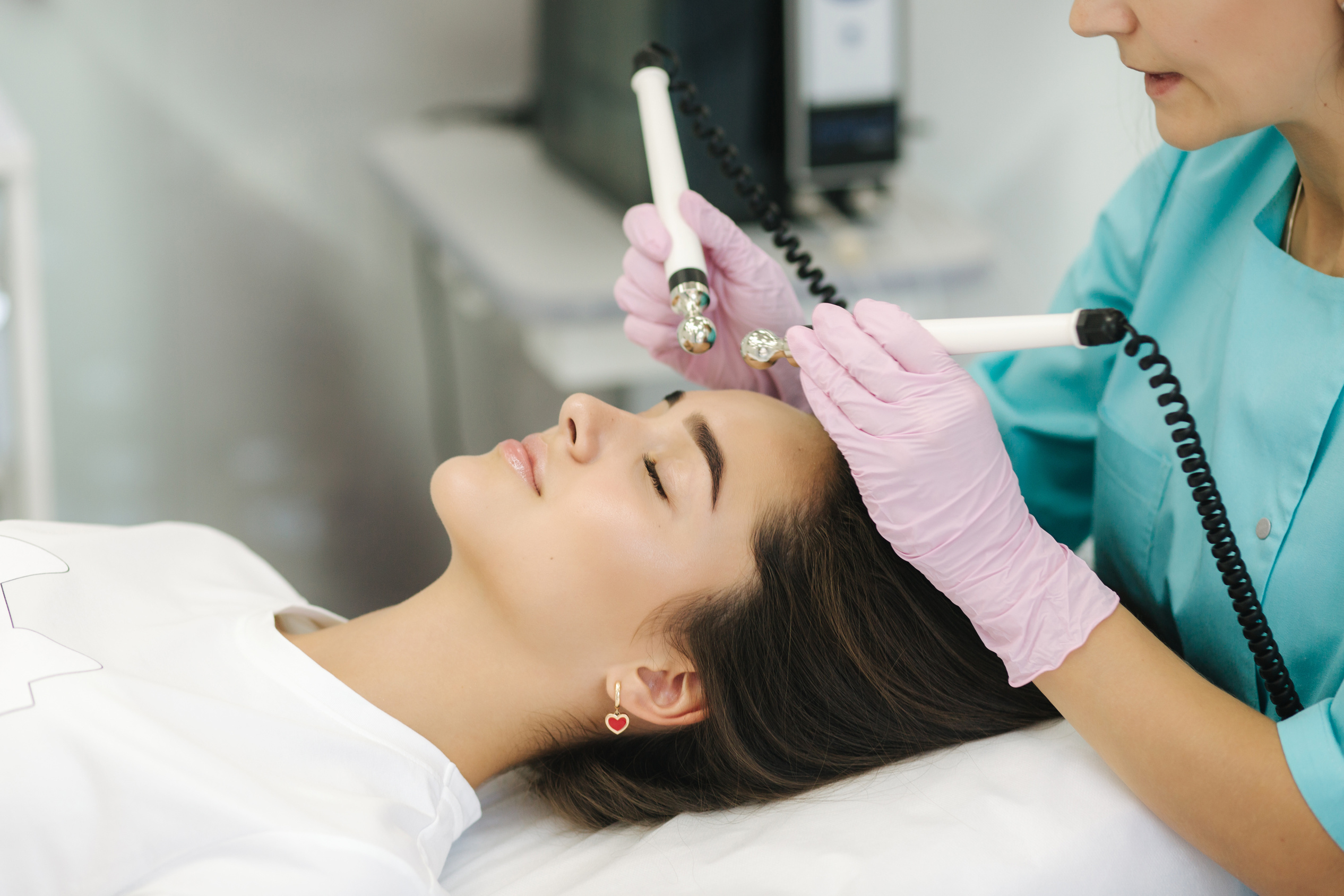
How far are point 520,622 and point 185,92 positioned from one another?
65.9 inches

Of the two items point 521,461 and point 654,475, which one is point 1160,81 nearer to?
point 654,475

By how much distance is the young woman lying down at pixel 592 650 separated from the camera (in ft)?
3.39

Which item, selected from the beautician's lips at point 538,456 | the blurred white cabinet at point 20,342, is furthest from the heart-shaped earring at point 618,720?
the blurred white cabinet at point 20,342

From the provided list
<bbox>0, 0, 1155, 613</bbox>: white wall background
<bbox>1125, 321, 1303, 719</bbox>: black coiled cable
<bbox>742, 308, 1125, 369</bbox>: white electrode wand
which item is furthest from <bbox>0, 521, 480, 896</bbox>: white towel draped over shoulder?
<bbox>0, 0, 1155, 613</bbox>: white wall background

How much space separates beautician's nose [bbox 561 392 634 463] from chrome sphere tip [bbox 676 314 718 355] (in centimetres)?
13

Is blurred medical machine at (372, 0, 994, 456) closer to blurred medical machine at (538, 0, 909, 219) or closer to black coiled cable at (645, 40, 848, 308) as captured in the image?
blurred medical machine at (538, 0, 909, 219)

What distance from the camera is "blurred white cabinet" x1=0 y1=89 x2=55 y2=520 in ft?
4.78

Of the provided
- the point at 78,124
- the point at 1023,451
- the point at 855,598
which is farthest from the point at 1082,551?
the point at 78,124

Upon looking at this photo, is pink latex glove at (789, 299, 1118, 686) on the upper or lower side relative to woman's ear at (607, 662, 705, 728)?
upper

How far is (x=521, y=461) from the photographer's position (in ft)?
3.71

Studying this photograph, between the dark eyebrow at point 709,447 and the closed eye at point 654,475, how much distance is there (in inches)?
1.9

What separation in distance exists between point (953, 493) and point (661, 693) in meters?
0.39

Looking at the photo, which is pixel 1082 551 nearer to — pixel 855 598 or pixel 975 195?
pixel 855 598

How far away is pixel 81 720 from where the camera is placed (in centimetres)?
96
